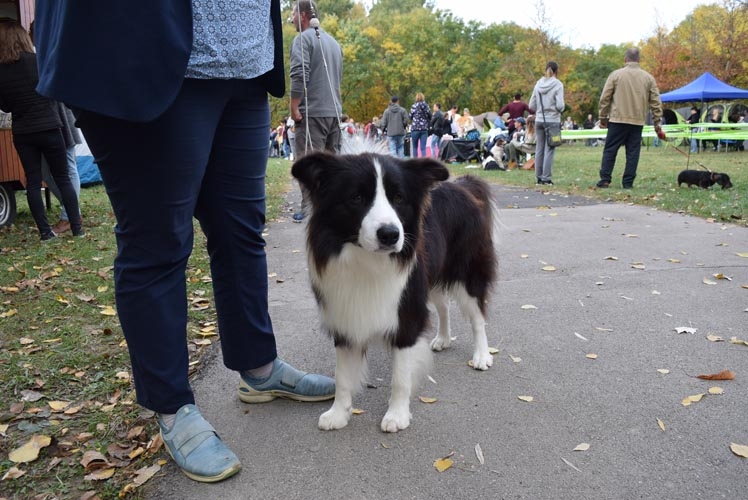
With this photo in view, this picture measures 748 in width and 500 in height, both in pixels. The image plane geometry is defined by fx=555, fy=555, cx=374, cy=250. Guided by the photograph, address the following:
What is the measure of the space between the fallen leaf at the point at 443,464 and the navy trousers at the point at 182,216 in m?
0.88

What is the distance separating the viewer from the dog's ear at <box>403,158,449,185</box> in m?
2.37

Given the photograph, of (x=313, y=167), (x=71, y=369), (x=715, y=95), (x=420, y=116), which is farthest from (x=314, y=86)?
(x=715, y=95)

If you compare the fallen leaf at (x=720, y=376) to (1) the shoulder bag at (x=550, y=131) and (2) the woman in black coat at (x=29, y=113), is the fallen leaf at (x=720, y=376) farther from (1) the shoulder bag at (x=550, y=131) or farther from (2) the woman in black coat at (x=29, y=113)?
(1) the shoulder bag at (x=550, y=131)

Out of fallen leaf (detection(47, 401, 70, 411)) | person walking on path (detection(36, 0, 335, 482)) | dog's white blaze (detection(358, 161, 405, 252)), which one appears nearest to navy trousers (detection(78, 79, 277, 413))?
person walking on path (detection(36, 0, 335, 482))

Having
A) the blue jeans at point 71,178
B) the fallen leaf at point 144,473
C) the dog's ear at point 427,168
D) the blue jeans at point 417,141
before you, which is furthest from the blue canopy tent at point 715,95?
the fallen leaf at point 144,473

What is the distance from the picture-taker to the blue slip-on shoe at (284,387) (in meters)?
2.55

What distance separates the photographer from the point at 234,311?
233 centimetres

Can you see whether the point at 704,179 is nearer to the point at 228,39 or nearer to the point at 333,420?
the point at 333,420

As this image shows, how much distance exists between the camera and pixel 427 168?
2.39 meters

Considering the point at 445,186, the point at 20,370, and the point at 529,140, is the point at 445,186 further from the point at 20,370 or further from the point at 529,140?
the point at 529,140

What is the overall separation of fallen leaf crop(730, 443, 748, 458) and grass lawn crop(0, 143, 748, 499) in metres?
2.16

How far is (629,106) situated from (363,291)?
8.59 metres

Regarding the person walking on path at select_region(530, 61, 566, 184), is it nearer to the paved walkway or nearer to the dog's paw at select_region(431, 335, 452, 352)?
the paved walkway

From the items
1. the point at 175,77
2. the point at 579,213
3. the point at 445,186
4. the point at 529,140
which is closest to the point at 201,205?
the point at 175,77
